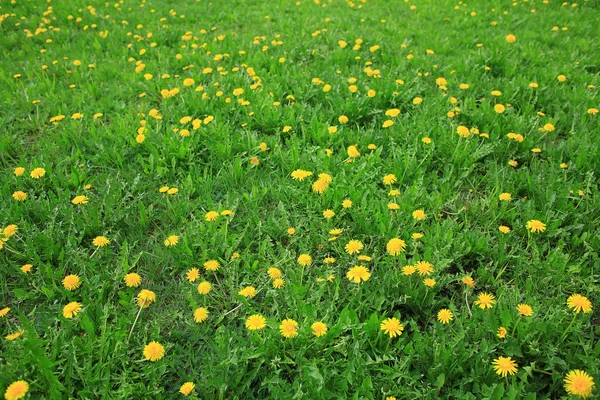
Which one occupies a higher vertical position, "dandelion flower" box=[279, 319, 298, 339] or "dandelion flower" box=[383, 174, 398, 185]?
Result: "dandelion flower" box=[383, 174, 398, 185]

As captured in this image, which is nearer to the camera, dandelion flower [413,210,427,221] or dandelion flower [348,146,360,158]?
dandelion flower [413,210,427,221]

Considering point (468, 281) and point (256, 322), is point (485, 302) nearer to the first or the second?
point (468, 281)

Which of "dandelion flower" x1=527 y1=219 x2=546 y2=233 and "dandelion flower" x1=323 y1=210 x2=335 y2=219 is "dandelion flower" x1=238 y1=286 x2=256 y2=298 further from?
"dandelion flower" x1=527 y1=219 x2=546 y2=233

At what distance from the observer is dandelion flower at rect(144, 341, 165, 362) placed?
1896 mm

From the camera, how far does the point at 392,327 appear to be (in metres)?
1.96

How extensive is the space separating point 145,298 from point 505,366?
170cm

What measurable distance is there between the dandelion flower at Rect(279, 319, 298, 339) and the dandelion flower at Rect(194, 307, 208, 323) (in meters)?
0.39

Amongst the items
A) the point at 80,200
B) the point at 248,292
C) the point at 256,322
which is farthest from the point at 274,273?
the point at 80,200

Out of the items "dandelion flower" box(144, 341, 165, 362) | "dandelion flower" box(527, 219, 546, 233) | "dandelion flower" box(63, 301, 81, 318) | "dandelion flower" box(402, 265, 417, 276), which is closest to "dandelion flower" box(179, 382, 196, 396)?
"dandelion flower" box(144, 341, 165, 362)

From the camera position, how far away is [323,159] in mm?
3059

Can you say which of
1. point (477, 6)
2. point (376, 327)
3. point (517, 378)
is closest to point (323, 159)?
point (376, 327)

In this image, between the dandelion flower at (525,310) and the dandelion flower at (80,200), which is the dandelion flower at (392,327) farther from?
the dandelion flower at (80,200)

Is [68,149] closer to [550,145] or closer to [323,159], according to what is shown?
[323,159]

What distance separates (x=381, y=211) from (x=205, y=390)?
144cm
